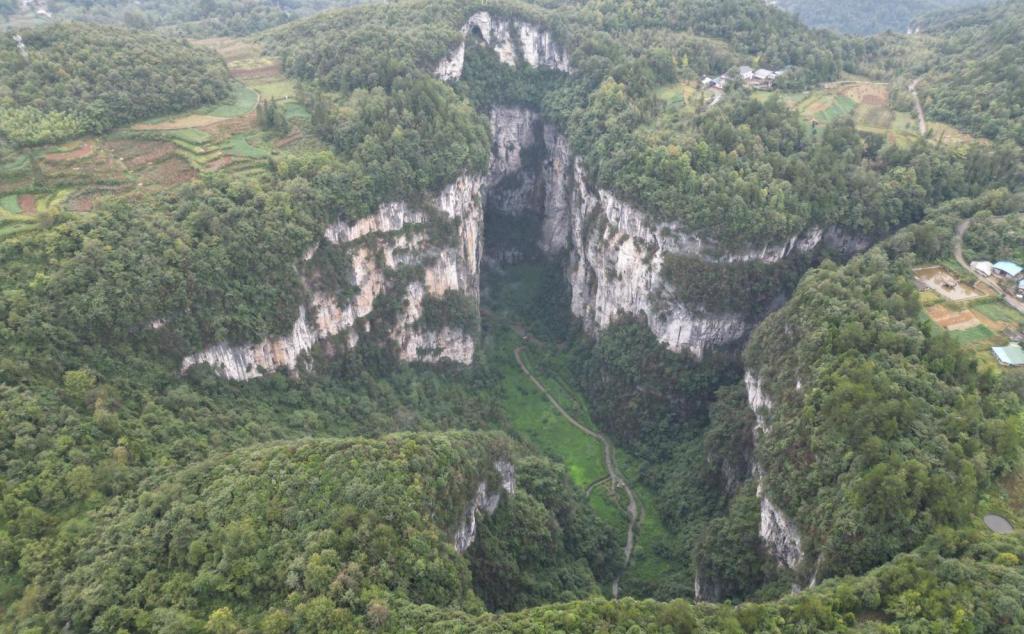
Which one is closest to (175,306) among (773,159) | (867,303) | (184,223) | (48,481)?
(184,223)

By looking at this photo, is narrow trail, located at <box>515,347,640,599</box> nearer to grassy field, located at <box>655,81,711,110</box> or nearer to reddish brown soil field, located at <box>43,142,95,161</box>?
grassy field, located at <box>655,81,711,110</box>

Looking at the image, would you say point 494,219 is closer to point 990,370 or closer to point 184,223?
point 184,223

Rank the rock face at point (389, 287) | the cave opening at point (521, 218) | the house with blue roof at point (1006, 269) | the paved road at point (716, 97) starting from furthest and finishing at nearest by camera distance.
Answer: the cave opening at point (521, 218) → the paved road at point (716, 97) → the house with blue roof at point (1006, 269) → the rock face at point (389, 287)

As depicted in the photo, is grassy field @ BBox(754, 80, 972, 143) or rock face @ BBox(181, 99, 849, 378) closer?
rock face @ BBox(181, 99, 849, 378)

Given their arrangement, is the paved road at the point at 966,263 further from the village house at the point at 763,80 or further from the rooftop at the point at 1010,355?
the village house at the point at 763,80

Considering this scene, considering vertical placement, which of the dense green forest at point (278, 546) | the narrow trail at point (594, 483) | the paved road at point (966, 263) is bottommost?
the narrow trail at point (594, 483)

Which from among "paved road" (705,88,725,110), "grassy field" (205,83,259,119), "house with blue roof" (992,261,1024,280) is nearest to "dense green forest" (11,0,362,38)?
"grassy field" (205,83,259,119)

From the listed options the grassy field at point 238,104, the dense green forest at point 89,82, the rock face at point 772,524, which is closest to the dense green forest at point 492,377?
the dense green forest at point 89,82
